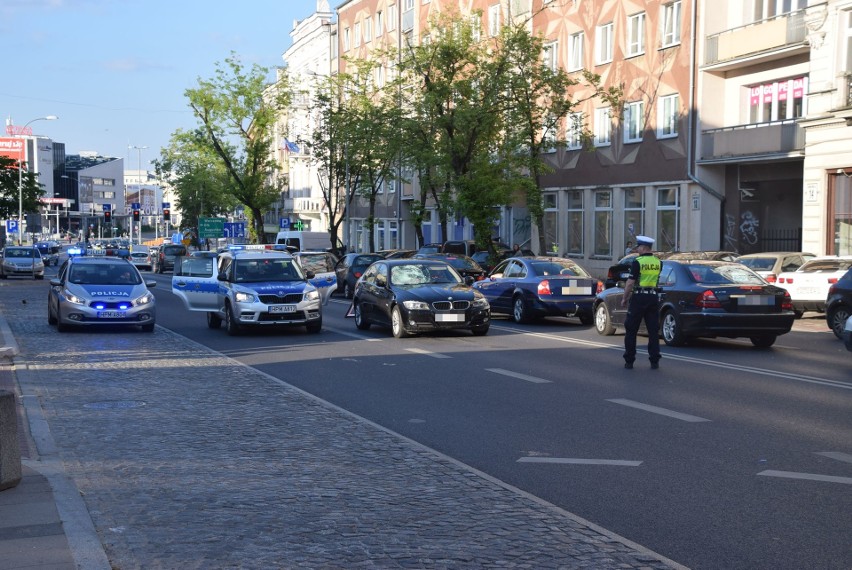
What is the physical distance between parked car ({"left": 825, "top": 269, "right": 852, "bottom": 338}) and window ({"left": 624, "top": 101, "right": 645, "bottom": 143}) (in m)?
21.8

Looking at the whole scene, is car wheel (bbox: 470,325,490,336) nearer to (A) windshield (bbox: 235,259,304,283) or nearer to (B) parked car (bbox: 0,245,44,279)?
(A) windshield (bbox: 235,259,304,283)

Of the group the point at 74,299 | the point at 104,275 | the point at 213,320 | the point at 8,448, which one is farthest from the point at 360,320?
the point at 8,448

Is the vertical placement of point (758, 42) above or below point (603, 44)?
below

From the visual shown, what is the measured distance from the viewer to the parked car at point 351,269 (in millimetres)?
37750

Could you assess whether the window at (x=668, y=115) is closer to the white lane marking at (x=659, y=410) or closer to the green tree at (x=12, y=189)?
the white lane marking at (x=659, y=410)

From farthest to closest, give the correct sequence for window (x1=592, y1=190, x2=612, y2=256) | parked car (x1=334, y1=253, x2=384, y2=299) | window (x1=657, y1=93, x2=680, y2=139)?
window (x1=592, y1=190, x2=612, y2=256)
window (x1=657, y1=93, x2=680, y2=139)
parked car (x1=334, y1=253, x2=384, y2=299)

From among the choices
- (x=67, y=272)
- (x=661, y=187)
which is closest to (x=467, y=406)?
(x=67, y=272)

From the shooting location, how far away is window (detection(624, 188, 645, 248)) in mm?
40781

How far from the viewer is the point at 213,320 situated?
2336 centimetres

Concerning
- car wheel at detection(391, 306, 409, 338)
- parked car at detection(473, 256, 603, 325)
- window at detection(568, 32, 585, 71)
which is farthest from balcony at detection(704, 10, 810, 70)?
car wheel at detection(391, 306, 409, 338)

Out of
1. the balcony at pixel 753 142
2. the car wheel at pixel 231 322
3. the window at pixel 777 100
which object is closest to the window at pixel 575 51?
the balcony at pixel 753 142

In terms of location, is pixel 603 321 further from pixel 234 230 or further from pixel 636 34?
pixel 234 230

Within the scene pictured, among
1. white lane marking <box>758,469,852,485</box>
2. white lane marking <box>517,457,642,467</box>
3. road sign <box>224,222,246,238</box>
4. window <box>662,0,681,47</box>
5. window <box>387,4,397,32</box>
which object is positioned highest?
window <box>387,4,397,32</box>

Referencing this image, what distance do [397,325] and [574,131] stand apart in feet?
84.8
